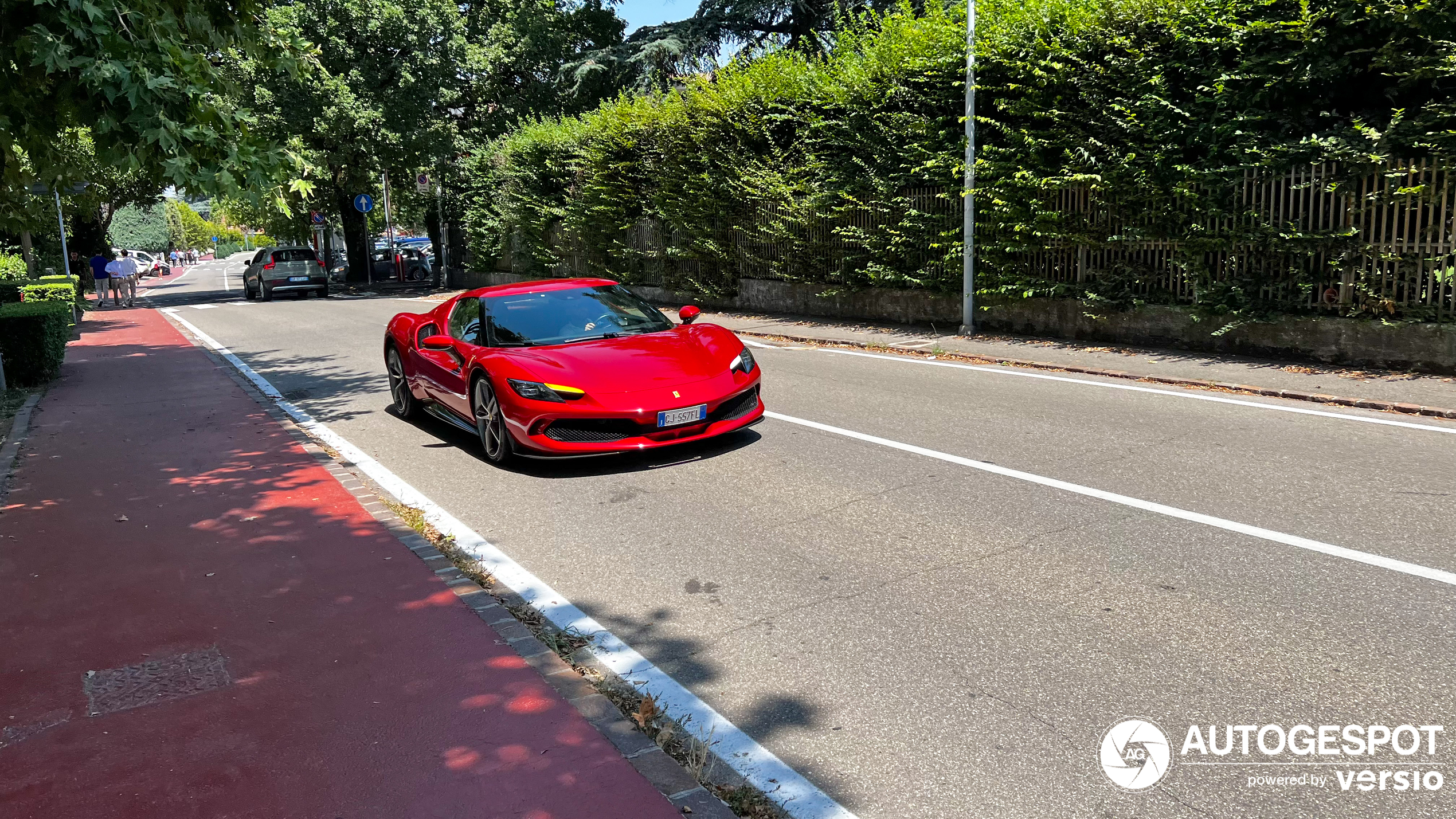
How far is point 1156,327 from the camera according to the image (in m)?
12.2

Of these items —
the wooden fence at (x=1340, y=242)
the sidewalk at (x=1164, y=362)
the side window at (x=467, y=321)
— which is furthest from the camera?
the wooden fence at (x=1340, y=242)

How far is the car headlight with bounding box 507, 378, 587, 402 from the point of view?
713 centimetres

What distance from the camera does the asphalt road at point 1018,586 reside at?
3318 millimetres

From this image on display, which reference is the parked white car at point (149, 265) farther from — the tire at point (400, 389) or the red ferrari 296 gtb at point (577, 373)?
the red ferrari 296 gtb at point (577, 373)

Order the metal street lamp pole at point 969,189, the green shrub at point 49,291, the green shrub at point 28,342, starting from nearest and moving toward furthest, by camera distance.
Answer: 1. the green shrub at point 28,342
2. the metal street lamp pole at point 969,189
3. the green shrub at point 49,291

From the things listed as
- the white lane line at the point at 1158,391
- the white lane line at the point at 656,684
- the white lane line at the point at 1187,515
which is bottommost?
the white lane line at the point at 656,684

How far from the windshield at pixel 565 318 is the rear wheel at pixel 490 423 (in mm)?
448

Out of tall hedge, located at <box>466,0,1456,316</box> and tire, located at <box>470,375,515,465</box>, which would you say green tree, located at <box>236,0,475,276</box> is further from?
tire, located at <box>470,375,515,465</box>

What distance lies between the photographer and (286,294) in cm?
3362

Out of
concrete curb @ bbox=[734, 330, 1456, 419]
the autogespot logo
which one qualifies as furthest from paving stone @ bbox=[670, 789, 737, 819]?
concrete curb @ bbox=[734, 330, 1456, 419]

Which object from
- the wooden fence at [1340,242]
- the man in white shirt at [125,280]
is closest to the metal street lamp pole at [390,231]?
the man in white shirt at [125,280]

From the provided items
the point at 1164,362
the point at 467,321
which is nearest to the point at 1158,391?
the point at 1164,362

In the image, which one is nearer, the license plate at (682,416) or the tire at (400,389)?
the license plate at (682,416)

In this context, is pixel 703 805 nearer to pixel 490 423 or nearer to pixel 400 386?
pixel 490 423
